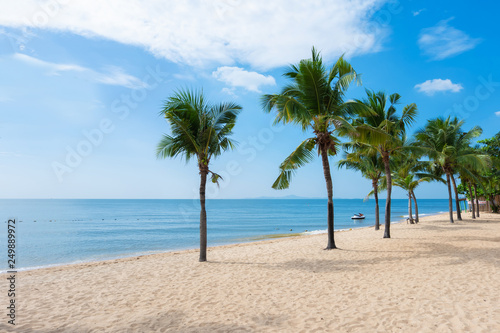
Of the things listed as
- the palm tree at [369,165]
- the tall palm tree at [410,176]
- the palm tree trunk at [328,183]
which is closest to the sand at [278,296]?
the palm tree trunk at [328,183]

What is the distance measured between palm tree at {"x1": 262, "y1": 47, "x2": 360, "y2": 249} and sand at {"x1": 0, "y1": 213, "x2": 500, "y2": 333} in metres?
3.68

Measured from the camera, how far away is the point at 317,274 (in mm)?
7891

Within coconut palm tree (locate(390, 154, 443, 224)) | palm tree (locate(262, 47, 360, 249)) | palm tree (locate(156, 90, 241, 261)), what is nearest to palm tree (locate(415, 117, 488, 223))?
coconut palm tree (locate(390, 154, 443, 224))

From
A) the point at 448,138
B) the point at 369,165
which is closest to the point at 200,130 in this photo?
the point at 369,165

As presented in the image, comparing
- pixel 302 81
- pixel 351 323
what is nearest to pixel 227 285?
pixel 351 323

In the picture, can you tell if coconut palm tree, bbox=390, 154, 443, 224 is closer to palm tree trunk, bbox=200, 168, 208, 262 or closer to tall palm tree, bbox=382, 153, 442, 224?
tall palm tree, bbox=382, 153, 442, 224

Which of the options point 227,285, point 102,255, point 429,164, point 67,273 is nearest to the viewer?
point 227,285

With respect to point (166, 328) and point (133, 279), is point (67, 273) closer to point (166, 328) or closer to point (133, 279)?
point (133, 279)

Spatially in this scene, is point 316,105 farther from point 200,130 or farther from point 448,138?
point 448,138

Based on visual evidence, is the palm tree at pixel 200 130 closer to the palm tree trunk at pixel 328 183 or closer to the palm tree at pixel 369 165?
the palm tree trunk at pixel 328 183

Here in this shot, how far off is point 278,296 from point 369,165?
14.7m

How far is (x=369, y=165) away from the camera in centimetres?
1878

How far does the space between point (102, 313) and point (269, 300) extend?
10.2ft

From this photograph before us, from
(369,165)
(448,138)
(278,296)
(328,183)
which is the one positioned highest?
(448,138)
